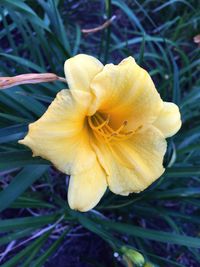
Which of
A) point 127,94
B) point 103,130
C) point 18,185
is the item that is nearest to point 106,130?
point 103,130

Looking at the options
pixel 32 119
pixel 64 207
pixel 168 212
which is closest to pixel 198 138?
pixel 168 212

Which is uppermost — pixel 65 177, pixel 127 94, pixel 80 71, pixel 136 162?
pixel 80 71

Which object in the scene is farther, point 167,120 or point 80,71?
point 167,120

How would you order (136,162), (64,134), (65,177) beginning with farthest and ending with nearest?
(65,177), (136,162), (64,134)

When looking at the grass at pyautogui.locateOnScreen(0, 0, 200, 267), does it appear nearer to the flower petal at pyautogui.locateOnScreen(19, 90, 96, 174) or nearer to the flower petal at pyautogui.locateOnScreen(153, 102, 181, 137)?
the flower petal at pyautogui.locateOnScreen(19, 90, 96, 174)

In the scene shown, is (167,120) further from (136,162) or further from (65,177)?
(65,177)

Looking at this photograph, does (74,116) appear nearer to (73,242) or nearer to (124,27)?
(73,242)
